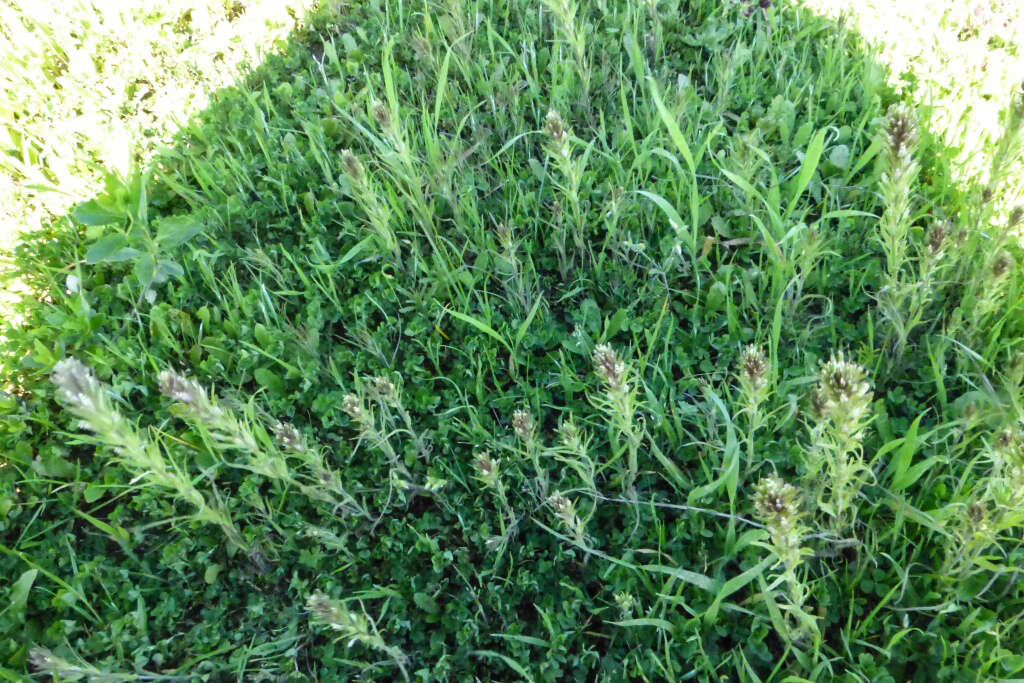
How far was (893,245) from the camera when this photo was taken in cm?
200

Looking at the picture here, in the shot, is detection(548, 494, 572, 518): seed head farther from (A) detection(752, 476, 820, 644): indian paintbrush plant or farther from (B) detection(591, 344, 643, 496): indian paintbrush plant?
(A) detection(752, 476, 820, 644): indian paintbrush plant

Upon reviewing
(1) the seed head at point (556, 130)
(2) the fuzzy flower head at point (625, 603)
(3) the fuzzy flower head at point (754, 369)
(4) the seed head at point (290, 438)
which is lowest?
(2) the fuzzy flower head at point (625, 603)

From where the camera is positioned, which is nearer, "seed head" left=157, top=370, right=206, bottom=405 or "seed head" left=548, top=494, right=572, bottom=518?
"seed head" left=157, top=370, right=206, bottom=405

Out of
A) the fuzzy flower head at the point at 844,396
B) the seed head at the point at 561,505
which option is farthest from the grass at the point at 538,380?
the seed head at the point at 561,505

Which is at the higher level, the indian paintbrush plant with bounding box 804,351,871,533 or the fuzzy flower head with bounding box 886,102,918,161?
the fuzzy flower head with bounding box 886,102,918,161

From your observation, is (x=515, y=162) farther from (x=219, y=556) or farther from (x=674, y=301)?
(x=219, y=556)

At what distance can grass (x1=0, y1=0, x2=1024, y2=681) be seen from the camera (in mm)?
1838

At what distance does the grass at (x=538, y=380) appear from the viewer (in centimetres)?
184

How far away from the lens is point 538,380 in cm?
235

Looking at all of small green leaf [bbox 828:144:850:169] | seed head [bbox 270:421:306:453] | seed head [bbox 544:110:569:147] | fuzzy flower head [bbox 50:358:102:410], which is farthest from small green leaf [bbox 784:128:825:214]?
fuzzy flower head [bbox 50:358:102:410]

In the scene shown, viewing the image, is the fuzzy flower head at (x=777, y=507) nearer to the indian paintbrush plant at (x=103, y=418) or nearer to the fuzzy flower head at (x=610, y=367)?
the fuzzy flower head at (x=610, y=367)

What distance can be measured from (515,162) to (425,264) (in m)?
0.62

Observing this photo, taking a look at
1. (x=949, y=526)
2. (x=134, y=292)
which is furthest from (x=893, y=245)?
(x=134, y=292)

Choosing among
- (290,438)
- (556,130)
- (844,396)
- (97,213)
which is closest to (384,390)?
(290,438)
